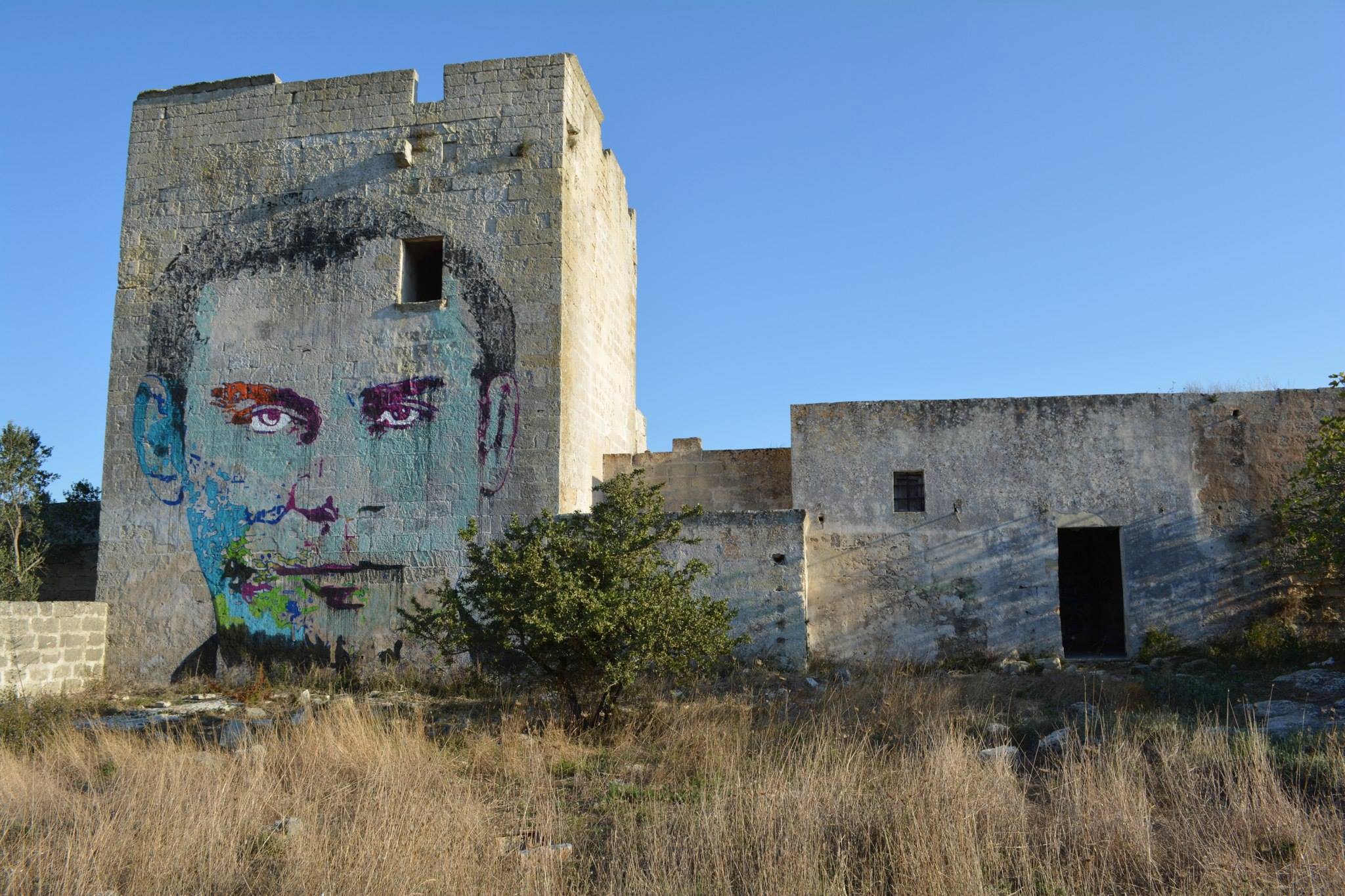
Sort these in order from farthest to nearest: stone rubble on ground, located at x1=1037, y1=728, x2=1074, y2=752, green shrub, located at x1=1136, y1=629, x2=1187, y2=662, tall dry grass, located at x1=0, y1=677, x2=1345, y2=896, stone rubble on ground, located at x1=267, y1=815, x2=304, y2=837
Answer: green shrub, located at x1=1136, y1=629, x2=1187, y2=662 < stone rubble on ground, located at x1=1037, y1=728, x2=1074, y2=752 < stone rubble on ground, located at x1=267, y1=815, x2=304, y2=837 < tall dry grass, located at x1=0, y1=677, x2=1345, y2=896

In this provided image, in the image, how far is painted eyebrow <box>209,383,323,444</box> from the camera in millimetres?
11773

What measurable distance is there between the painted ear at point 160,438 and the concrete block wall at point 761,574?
6.45 metres

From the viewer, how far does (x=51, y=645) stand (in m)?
11.2

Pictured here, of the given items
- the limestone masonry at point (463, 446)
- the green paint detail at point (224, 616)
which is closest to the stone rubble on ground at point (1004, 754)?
the limestone masonry at point (463, 446)

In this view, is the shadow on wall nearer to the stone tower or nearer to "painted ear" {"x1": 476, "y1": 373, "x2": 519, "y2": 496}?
the stone tower

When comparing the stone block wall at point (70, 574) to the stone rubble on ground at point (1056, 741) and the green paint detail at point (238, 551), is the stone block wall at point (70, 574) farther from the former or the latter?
the stone rubble on ground at point (1056, 741)

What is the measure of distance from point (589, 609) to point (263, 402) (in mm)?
6555

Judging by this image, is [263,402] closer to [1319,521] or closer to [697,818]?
[697,818]

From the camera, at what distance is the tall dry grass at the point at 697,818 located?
4.52 metres

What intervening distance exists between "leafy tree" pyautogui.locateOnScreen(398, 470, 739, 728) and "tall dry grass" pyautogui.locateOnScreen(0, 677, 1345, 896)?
945mm

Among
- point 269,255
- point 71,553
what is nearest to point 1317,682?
point 269,255

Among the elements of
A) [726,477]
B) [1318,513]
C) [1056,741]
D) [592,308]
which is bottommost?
[1056,741]

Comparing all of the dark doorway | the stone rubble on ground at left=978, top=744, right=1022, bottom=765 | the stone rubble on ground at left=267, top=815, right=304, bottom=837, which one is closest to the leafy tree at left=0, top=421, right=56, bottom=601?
the stone rubble on ground at left=267, top=815, right=304, bottom=837

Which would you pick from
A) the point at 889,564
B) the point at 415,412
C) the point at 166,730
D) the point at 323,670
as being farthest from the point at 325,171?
the point at 889,564
